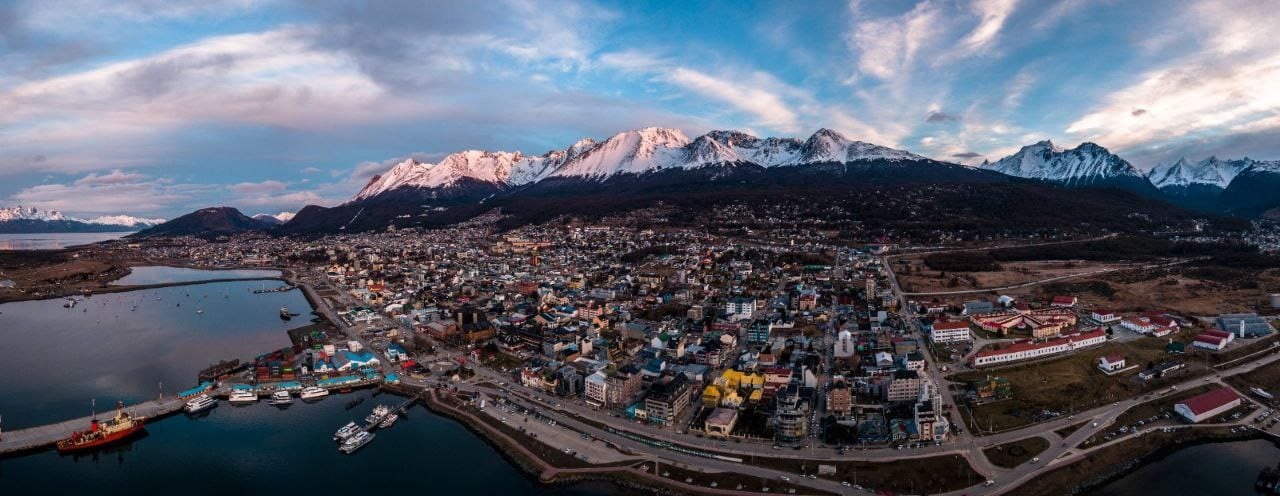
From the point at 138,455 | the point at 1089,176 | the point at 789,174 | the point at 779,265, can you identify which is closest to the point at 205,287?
the point at 138,455

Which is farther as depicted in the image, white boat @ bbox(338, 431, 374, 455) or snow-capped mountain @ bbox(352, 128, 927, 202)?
snow-capped mountain @ bbox(352, 128, 927, 202)

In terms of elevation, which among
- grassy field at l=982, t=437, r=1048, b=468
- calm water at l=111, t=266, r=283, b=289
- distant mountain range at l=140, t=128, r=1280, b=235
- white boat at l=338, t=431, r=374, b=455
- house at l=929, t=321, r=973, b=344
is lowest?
white boat at l=338, t=431, r=374, b=455

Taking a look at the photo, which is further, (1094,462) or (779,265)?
(779,265)

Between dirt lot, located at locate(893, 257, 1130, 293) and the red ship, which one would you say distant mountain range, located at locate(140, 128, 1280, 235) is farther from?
the red ship

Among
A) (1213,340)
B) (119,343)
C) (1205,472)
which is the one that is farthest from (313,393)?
(1213,340)

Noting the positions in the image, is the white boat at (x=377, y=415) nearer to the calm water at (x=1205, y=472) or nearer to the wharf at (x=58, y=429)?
the wharf at (x=58, y=429)

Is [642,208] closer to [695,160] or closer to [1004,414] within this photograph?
[695,160]

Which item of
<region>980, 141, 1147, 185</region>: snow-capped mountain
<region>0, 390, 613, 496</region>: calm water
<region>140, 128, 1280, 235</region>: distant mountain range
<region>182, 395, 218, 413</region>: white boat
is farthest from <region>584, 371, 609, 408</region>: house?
<region>980, 141, 1147, 185</region>: snow-capped mountain
